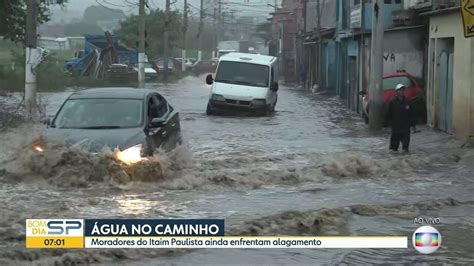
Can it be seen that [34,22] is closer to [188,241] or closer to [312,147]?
[312,147]

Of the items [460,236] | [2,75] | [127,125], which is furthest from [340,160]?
[2,75]

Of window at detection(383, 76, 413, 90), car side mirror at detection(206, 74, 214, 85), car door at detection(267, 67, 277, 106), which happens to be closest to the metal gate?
window at detection(383, 76, 413, 90)

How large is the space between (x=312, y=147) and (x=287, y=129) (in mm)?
4977

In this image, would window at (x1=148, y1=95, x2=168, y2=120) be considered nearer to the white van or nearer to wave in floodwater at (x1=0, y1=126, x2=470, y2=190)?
wave in floodwater at (x1=0, y1=126, x2=470, y2=190)

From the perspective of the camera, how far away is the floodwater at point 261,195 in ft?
22.9

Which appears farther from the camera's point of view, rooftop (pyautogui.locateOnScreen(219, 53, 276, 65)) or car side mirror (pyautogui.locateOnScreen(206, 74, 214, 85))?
rooftop (pyautogui.locateOnScreen(219, 53, 276, 65))

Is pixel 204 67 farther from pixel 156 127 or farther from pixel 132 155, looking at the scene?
pixel 132 155

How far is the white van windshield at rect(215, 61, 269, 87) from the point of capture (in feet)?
84.9

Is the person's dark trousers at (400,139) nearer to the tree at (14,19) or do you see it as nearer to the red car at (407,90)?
the red car at (407,90)

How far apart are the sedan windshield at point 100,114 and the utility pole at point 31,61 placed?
7.35 m

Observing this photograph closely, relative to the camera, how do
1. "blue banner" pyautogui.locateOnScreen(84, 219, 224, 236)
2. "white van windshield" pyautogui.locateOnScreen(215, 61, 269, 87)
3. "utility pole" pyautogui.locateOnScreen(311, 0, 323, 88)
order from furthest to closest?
"utility pole" pyautogui.locateOnScreen(311, 0, 323, 88), "white van windshield" pyautogui.locateOnScreen(215, 61, 269, 87), "blue banner" pyautogui.locateOnScreen(84, 219, 224, 236)

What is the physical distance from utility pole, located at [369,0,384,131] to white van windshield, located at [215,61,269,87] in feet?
20.6

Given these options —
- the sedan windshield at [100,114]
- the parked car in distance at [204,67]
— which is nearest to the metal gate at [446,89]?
the sedan windshield at [100,114]

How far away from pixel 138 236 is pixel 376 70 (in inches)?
568
